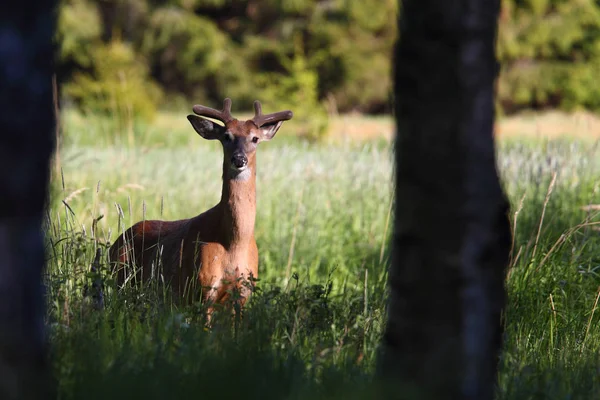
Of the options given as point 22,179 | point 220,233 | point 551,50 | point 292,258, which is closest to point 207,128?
point 220,233

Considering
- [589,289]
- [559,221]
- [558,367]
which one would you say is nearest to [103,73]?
[559,221]

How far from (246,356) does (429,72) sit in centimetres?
114

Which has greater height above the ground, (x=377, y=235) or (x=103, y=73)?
(x=103, y=73)

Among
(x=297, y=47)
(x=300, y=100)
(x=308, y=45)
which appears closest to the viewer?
(x=300, y=100)

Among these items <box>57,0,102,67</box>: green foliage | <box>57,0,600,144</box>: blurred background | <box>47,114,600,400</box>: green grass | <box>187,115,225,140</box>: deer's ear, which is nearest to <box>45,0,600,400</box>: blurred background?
<box>47,114,600,400</box>: green grass

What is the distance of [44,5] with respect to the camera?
→ 2.34 m

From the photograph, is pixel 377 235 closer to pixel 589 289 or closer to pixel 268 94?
pixel 589 289

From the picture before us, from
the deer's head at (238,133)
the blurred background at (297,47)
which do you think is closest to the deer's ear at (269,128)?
the deer's head at (238,133)

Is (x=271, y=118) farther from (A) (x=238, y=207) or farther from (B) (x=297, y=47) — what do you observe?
(B) (x=297, y=47)

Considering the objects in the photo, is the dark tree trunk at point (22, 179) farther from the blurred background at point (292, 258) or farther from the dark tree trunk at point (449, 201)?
the dark tree trunk at point (449, 201)

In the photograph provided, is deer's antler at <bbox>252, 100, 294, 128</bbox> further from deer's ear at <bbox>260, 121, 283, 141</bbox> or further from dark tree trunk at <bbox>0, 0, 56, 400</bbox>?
dark tree trunk at <bbox>0, 0, 56, 400</bbox>

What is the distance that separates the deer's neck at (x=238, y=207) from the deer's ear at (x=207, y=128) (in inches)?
14.1

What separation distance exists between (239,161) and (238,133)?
34cm

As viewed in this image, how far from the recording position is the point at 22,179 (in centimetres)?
231
